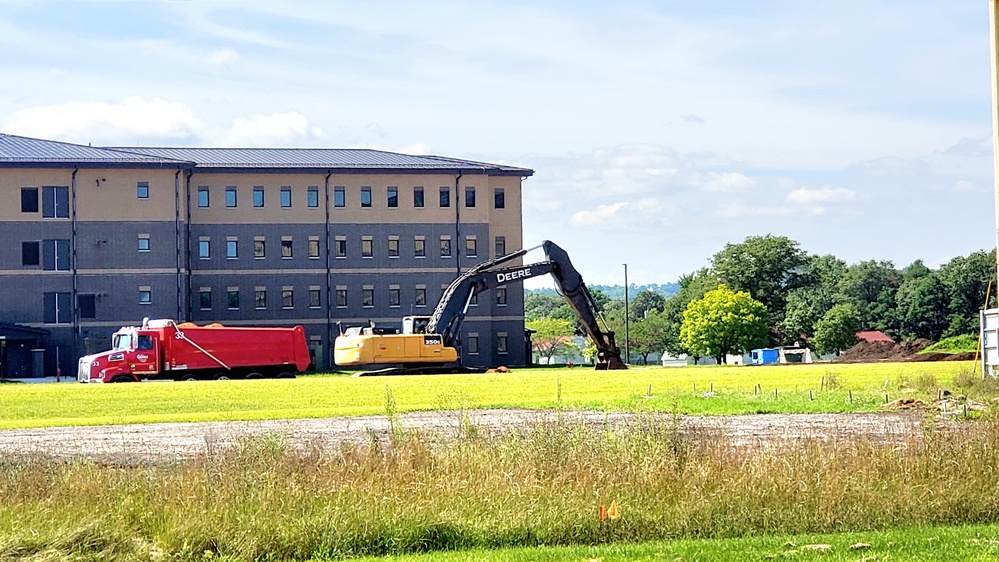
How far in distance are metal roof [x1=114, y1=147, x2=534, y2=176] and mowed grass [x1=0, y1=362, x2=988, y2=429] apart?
38.3 meters

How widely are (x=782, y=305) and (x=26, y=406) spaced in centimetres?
11092

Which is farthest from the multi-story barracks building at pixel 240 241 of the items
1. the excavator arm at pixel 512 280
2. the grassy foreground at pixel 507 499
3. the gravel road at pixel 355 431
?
the grassy foreground at pixel 507 499

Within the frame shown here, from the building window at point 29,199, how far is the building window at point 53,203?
462 millimetres

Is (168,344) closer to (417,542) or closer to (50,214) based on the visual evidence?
(50,214)

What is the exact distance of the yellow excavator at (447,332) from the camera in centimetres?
6400

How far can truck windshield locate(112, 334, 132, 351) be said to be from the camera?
6366cm

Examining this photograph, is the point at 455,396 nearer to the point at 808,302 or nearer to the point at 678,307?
the point at 808,302

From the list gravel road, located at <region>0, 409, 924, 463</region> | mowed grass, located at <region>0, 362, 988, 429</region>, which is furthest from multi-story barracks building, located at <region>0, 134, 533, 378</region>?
gravel road, located at <region>0, 409, 924, 463</region>

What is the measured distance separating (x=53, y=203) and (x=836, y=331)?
7350cm

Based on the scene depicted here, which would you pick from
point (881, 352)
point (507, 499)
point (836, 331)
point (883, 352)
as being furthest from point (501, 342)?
point (507, 499)

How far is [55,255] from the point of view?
86250 mm

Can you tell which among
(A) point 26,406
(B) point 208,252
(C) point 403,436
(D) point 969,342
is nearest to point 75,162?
(B) point 208,252

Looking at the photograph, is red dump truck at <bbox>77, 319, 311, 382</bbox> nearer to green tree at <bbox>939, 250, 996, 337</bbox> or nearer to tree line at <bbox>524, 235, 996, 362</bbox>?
tree line at <bbox>524, 235, 996, 362</bbox>

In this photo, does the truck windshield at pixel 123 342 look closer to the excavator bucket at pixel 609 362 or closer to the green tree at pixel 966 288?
the excavator bucket at pixel 609 362
